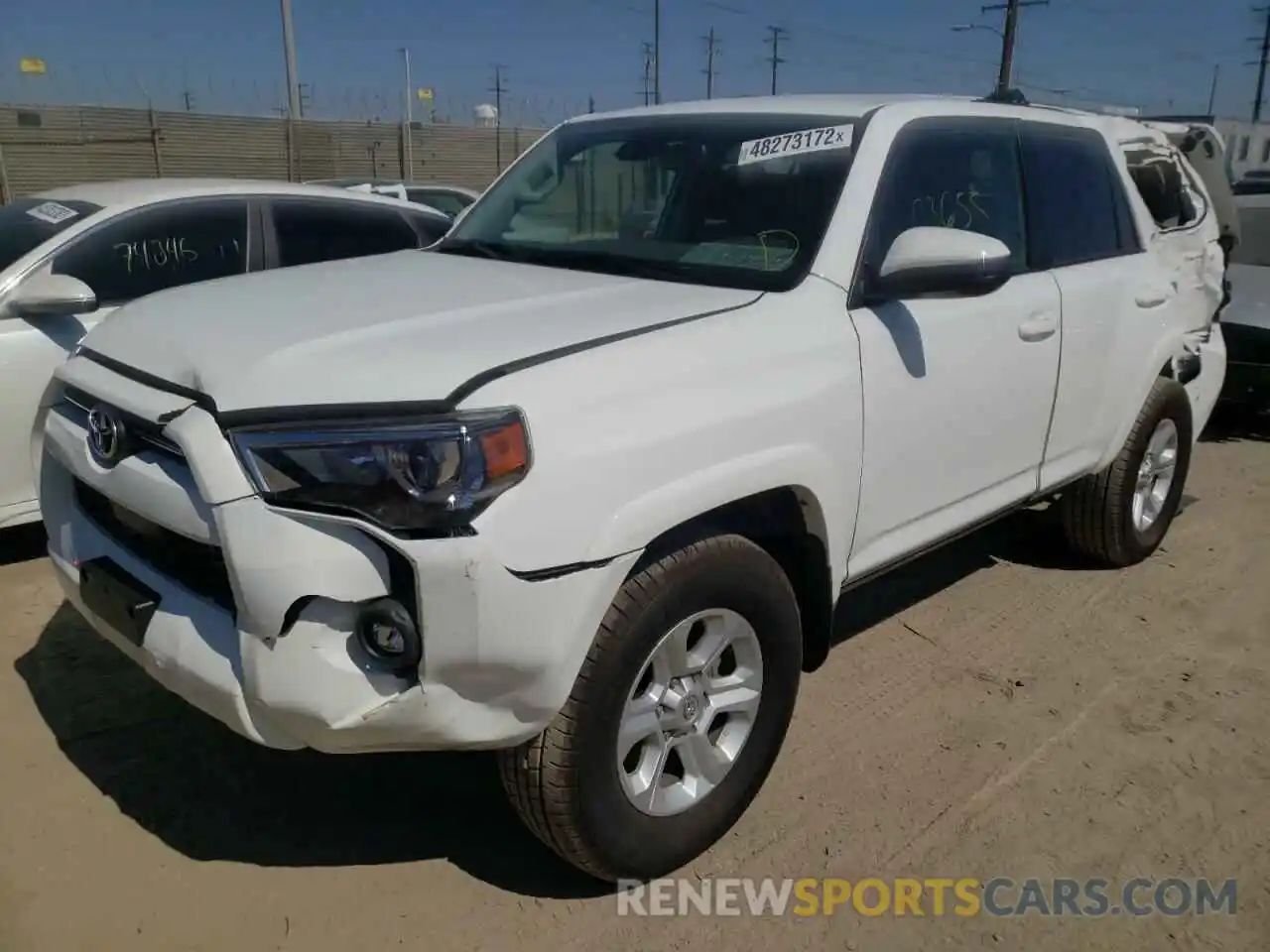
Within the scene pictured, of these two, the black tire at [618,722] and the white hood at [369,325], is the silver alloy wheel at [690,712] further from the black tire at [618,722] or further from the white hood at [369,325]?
the white hood at [369,325]

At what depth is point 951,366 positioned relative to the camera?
128 inches

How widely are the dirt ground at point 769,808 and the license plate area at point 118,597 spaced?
0.66 meters

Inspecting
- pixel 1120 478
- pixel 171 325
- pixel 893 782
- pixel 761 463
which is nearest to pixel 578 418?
pixel 761 463

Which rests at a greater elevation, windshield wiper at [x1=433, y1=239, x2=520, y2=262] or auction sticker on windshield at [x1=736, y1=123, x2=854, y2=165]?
auction sticker on windshield at [x1=736, y1=123, x2=854, y2=165]

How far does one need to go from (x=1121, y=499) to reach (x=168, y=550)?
3.76 meters

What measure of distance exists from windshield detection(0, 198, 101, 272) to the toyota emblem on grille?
2.34 m

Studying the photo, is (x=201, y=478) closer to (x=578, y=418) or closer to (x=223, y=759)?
(x=578, y=418)

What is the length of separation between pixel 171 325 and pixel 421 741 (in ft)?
4.05

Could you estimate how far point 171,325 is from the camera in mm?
2643

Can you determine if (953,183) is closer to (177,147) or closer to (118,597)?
(118,597)

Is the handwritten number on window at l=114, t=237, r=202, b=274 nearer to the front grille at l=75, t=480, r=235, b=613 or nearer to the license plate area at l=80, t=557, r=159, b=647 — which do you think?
the front grille at l=75, t=480, r=235, b=613

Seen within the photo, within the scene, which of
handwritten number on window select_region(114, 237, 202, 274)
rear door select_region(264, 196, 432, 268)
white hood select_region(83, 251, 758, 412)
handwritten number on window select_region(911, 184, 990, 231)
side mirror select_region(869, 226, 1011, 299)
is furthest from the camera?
rear door select_region(264, 196, 432, 268)

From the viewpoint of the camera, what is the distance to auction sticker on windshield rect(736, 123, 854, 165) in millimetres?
3193
